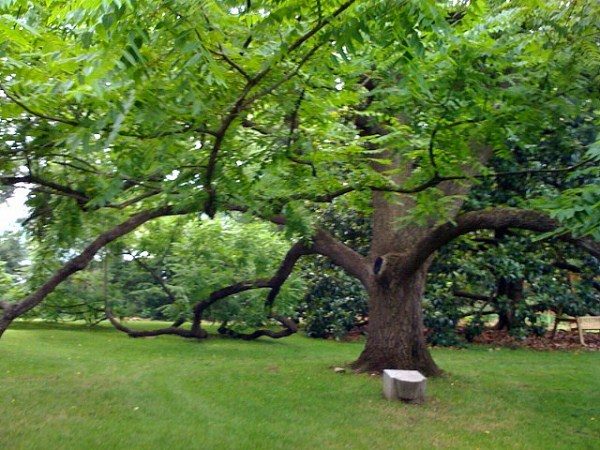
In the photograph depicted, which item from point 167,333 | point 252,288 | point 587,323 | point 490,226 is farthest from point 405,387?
point 587,323

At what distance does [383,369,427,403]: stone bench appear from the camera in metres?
10.5

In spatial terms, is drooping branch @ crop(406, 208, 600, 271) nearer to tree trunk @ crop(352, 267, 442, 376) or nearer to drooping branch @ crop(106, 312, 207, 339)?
tree trunk @ crop(352, 267, 442, 376)

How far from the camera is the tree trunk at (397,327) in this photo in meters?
12.4

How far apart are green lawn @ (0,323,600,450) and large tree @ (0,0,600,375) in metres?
1.89

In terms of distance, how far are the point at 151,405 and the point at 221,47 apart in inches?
237

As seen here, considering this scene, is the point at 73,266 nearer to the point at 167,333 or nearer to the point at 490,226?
the point at 490,226

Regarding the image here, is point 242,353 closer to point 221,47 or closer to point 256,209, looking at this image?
point 256,209

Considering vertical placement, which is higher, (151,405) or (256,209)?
(256,209)

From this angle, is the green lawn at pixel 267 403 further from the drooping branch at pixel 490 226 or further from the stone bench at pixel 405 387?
the drooping branch at pixel 490 226

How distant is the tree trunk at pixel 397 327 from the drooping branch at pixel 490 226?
819mm

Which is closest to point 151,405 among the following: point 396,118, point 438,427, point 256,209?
point 256,209

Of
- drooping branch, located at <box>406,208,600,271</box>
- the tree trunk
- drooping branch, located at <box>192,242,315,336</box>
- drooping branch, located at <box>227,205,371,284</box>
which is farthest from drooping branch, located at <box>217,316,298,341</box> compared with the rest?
drooping branch, located at <box>406,208,600,271</box>

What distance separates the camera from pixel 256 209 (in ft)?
30.7

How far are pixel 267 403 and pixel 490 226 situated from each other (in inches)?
157
